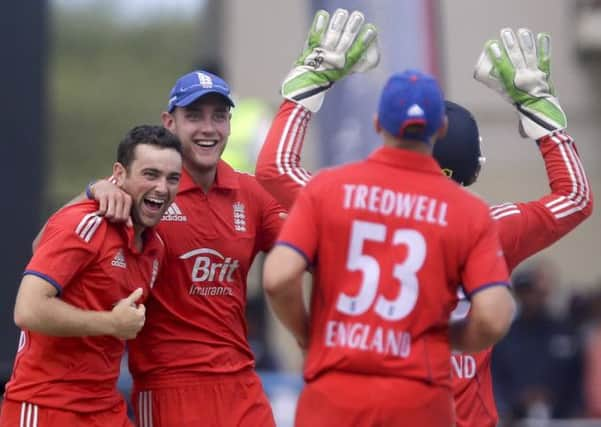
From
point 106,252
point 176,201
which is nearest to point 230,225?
point 176,201

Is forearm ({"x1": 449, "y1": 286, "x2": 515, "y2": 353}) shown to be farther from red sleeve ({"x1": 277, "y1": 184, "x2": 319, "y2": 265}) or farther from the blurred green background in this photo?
the blurred green background

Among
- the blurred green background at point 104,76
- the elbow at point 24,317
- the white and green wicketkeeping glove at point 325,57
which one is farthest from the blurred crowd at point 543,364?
the blurred green background at point 104,76

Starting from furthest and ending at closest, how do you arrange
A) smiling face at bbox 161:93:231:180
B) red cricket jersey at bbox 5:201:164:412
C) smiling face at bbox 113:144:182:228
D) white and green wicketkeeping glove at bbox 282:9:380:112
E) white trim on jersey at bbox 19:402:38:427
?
smiling face at bbox 161:93:231:180 → smiling face at bbox 113:144:182:228 → white trim on jersey at bbox 19:402:38:427 → red cricket jersey at bbox 5:201:164:412 → white and green wicketkeeping glove at bbox 282:9:380:112

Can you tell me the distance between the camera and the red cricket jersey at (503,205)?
6113 millimetres

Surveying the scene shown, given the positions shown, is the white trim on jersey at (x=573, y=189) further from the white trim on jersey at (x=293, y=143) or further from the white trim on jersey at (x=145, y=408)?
the white trim on jersey at (x=145, y=408)

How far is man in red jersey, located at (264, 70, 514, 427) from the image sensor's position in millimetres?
5410

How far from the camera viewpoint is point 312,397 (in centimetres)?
552

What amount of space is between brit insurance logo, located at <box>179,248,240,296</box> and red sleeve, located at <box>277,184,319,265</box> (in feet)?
5.38

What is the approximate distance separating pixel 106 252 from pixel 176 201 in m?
0.77

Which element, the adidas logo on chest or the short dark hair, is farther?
the short dark hair

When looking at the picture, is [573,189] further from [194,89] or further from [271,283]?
[194,89]

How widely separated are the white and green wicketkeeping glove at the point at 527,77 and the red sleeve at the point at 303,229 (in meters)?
1.34

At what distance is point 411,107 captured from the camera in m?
5.46

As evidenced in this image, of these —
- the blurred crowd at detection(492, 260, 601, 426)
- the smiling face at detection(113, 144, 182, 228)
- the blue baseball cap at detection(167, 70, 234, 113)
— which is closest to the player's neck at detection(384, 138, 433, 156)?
the smiling face at detection(113, 144, 182, 228)
